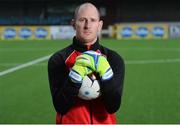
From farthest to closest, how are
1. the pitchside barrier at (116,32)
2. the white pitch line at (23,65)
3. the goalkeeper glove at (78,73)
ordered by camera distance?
the pitchside barrier at (116,32) → the white pitch line at (23,65) → the goalkeeper glove at (78,73)

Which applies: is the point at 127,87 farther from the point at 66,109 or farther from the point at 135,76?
the point at 66,109

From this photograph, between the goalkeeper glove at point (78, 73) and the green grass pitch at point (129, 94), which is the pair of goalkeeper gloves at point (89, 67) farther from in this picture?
the green grass pitch at point (129, 94)

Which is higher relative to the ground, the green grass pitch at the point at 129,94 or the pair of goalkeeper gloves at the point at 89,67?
the pair of goalkeeper gloves at the point at 89,67

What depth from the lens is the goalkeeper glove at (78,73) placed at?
130 inches

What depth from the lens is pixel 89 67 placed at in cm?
334

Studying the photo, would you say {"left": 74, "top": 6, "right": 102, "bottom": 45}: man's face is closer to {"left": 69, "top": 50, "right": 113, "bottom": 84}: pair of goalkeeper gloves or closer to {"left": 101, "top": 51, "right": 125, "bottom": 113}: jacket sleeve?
{"left": 69, "top": 50, "right": 113, "bottom": 84}: pair of goalkeeper gloves

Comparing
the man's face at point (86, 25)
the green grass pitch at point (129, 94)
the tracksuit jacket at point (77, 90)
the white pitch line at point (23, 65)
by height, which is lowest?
the white pitch line at point (23, 65)

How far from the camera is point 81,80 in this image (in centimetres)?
335

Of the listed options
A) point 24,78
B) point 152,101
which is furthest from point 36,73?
point 152,101

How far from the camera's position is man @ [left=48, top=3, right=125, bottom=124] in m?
3.35

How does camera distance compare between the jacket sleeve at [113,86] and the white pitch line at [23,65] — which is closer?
the jacket sleeve at [113,86]

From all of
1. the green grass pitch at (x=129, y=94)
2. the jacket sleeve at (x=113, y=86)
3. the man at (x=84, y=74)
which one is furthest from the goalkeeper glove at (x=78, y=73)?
the green grass pitch at (x=129, y=94)

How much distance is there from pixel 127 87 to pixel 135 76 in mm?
2113

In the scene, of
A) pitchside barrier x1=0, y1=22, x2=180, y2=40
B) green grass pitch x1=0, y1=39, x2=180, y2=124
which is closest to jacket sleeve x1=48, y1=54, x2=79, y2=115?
green grass pitch x1=0, y1=39, x2=180, y2=124
